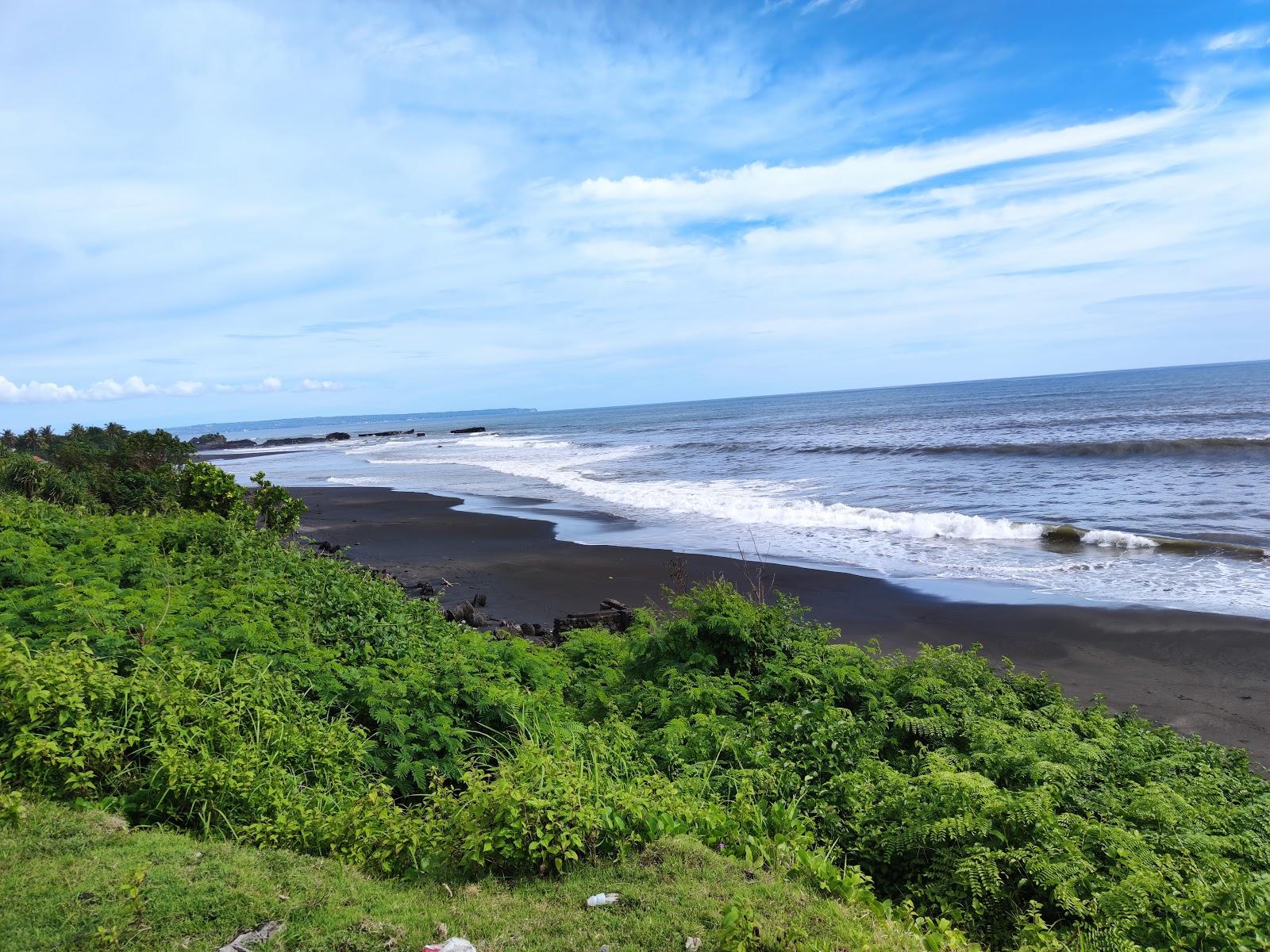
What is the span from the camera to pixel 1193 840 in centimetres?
403

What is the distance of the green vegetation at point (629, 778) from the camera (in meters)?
3.52

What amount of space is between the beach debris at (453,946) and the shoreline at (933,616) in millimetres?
7168

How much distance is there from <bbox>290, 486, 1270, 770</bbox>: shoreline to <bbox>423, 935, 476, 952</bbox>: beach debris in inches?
282

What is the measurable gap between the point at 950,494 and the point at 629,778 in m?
20.4

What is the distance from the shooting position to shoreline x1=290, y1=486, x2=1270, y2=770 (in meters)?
8.34

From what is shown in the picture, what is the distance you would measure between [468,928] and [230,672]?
10.2 feet

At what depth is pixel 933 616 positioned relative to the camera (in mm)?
11641

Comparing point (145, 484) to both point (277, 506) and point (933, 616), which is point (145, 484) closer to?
point (277, 506)

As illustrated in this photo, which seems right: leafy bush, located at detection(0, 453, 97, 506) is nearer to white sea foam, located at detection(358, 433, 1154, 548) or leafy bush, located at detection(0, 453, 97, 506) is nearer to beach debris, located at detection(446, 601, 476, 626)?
beach debris, located at detection(446, 601, 476, 626)

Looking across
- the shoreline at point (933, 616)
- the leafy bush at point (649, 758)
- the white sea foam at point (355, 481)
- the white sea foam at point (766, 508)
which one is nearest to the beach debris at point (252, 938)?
the leafy bush at point (649, 758)

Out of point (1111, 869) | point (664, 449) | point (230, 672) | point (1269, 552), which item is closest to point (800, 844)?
point (1111, 869)

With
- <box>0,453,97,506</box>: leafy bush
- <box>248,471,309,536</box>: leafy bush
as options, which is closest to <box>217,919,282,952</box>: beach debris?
<box>248,471,309,536</box>: leafy bush

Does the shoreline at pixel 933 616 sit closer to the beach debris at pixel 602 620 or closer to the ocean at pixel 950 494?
the ocean at pixel 950 494

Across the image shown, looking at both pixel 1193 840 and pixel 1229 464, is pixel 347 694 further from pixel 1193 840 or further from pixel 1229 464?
pixel 1229 464
